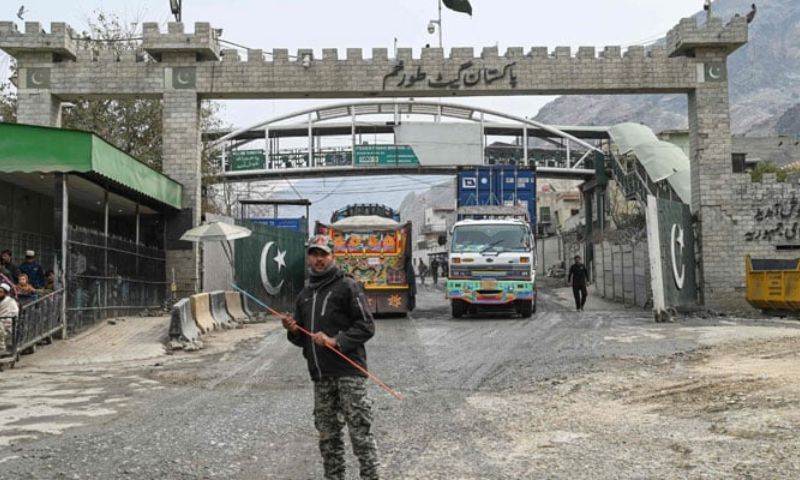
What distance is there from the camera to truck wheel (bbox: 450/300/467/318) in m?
21.9

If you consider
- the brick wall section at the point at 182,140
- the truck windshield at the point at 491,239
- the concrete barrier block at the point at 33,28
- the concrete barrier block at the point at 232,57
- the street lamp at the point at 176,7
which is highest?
the street lamp at the point at 176,7

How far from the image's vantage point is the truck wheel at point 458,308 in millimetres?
21891

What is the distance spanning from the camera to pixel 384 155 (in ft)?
168

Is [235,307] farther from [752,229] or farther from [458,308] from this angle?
[752,229]

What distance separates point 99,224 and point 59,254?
13205mm

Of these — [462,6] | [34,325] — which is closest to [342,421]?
[462,6]

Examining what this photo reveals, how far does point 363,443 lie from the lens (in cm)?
524

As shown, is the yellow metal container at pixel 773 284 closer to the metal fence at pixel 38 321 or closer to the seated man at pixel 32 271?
the metal fence at pixel 38 321

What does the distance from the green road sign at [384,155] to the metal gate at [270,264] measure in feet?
75.6

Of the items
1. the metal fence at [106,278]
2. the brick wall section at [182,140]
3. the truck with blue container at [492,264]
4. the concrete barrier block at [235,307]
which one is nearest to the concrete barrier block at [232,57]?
the brick wall section at [182,140]

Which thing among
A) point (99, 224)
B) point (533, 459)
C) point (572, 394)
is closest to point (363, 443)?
point (533, 459)

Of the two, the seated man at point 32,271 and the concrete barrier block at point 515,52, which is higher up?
the concrete barrier block at point 515,52

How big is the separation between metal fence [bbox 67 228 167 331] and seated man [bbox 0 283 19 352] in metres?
2.82

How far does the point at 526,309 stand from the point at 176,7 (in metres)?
16.0
